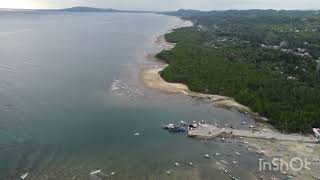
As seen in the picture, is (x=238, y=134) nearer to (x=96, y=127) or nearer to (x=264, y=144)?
(x=264, y=144)

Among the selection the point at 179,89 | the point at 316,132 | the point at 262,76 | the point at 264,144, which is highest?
the point at 262,76

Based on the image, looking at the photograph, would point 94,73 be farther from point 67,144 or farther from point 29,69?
point 67,144

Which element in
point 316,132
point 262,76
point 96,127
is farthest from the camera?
point 262,76

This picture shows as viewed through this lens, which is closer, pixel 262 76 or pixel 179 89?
pixel 179 89

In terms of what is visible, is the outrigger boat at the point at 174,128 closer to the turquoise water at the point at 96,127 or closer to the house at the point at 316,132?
the turquoise water at the point at 96,127

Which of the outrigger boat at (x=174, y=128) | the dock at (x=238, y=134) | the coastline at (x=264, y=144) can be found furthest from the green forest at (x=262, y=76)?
the outrigger boat at (x=174, y=128)

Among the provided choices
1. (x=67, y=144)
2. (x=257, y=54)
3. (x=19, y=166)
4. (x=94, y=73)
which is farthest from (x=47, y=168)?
(x=257, y=54)

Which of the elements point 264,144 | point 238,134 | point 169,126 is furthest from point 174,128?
point 264,144

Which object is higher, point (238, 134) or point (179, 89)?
point (238, 134)

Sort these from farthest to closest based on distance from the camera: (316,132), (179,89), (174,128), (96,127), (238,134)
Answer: (179,89)
(96,127)
(174,128)
(238,134)
(316,132)
